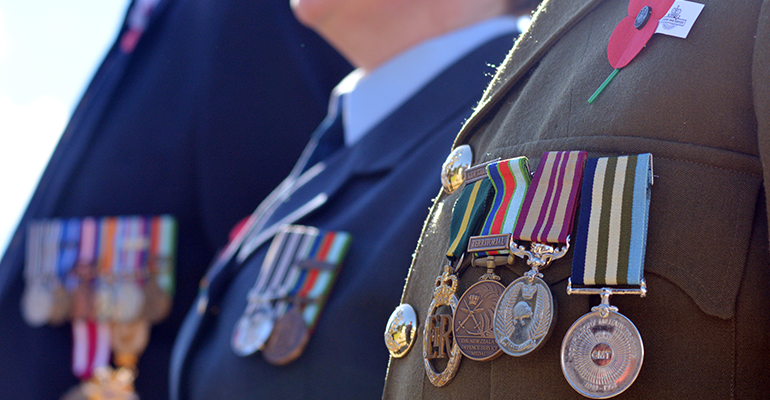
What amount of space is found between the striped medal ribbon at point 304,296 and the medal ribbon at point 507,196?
484 millimetres

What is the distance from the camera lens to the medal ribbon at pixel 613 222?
0.52 m

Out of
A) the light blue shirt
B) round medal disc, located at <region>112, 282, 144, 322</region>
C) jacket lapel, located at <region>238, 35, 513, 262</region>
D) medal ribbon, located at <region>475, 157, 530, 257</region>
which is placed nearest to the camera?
medal ribbon, located at <region>475, 157, 530, 257</region>

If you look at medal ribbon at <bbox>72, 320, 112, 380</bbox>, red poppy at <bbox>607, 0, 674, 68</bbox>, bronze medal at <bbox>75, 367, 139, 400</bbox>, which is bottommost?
bronze medal at <bbox>75, 367, 139, 400</bbox>

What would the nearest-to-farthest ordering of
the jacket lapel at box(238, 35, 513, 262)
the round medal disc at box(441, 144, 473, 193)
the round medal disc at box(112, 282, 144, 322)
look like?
1. the round medal disc at box(441, 144, 473, 193)
2. the jacket lapel at box(238, 35, 513, 262)
3. the round medal disc at box(112, 282, 144, 322)

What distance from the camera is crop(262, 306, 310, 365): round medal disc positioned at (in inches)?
41.0

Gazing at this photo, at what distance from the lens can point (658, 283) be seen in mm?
516

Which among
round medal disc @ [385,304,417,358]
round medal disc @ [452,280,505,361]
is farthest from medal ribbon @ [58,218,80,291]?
round medal disc @ [452,280,505,361]

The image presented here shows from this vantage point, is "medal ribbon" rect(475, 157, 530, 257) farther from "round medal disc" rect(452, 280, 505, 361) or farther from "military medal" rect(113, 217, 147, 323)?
"military medal" rect(113, 217, 147, 323)

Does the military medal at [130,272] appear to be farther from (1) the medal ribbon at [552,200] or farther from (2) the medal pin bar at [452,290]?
(1) the medal ribbon at [552,200]

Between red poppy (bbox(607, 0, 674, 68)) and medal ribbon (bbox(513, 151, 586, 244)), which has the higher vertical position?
red poppy (bbox(607, 0, 674, 68))

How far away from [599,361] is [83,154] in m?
1.94

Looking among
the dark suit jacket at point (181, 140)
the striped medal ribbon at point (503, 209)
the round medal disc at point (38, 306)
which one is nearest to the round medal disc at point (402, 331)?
the striped medal ribbon at point (503, 209)

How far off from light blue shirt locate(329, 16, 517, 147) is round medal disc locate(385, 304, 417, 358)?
617 millimetres

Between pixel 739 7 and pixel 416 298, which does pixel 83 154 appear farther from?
pixel 739 7
